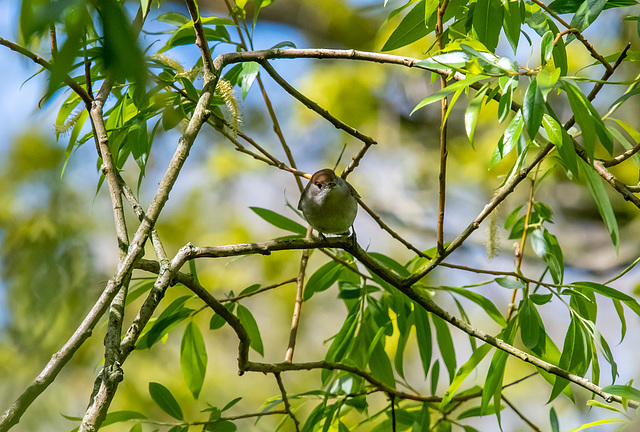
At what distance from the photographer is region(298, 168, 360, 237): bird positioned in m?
2.62

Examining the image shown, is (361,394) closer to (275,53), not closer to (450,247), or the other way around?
(450,247)

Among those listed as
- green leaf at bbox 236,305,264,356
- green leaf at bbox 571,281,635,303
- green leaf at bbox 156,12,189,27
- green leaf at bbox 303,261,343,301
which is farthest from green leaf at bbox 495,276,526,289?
green leaf at bbox 156,12,189,27

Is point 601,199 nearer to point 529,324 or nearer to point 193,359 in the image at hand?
point 529,324

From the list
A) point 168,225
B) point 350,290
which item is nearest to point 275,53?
point 350,290

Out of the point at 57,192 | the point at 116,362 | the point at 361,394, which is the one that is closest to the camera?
the point at 57,192

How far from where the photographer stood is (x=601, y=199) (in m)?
1.42

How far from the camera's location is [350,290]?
82.0 inches

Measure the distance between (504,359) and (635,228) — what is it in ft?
13.0

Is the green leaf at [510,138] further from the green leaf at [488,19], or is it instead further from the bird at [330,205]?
the bird at [330,205]

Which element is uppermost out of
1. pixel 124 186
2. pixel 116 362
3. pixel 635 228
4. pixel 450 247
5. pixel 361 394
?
pixel 635 228

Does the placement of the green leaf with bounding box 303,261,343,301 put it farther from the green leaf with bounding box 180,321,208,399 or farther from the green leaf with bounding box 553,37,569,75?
the green leaf with bounding box 553,37,569,75

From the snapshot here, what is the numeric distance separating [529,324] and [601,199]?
50cm

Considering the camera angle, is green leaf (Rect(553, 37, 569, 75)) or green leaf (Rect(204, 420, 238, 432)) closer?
green leaf (Rect(553, 37, 569, 75))

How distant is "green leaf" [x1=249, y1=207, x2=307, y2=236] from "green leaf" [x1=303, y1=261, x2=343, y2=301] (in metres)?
0.17
